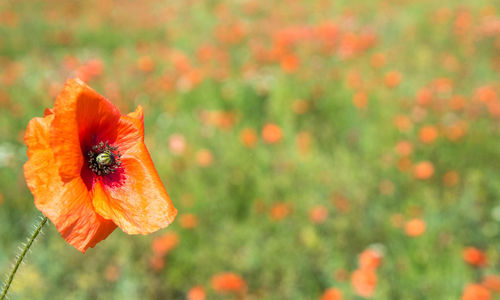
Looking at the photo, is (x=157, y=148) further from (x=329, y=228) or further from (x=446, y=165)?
(x=446, y=165)

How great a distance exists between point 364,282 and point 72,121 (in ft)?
5.76

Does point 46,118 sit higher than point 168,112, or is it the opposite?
point 46,118

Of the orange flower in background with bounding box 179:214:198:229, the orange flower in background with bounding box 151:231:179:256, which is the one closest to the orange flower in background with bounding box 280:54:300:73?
the orange flower in background with bounding box 179:214:198:229

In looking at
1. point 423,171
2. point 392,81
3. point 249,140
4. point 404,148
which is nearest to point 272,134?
point 249,140

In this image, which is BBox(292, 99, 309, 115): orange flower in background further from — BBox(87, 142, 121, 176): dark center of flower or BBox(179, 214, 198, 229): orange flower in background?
BBox(87, 142, 121, 176): dark center of flower

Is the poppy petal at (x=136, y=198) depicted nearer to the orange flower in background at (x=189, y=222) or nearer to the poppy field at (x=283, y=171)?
the poppy field at (x=283, y=171)

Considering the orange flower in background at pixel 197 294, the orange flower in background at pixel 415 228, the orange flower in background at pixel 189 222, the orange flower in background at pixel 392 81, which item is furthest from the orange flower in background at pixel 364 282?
the orange flower in background at pixel 392 81

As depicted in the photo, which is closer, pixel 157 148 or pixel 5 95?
pixel 157 148

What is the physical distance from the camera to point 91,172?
851 millimetres

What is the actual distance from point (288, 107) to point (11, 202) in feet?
7.04

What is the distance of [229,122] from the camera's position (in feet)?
11.0

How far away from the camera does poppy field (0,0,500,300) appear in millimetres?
2166

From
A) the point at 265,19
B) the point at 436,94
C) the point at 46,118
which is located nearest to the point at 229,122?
the point at 436,94

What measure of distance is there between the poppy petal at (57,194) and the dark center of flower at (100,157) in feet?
0.33
